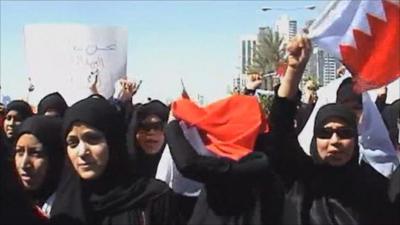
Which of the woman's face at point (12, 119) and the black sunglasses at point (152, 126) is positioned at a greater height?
the black sunglasses at point (152, 126)

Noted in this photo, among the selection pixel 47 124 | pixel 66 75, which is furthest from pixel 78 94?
pixel 47 124

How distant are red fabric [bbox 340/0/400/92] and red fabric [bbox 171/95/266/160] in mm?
520

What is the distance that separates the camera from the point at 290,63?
10.7 feet

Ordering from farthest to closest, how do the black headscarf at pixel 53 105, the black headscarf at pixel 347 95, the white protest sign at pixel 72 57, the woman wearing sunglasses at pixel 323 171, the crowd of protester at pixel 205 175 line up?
the white protest sign at pixel 72 57 → the black headscarf at pixel 53 105 → the black headscarf at pixel 347 95 → the woman wearing sunglasses at pixel 323 171 → the crowd of protester at pixel 205 175

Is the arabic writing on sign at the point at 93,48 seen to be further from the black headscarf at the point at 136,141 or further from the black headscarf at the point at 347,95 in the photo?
the black headscarf at the point at 347,95

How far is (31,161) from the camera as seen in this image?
3.37m

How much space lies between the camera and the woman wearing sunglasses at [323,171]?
3.32 m

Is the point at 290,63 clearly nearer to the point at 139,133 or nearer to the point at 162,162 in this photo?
the point at 162,162

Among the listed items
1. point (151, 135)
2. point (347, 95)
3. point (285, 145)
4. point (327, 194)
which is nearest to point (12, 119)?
point (151, 135)

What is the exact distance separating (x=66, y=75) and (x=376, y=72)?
344 cm

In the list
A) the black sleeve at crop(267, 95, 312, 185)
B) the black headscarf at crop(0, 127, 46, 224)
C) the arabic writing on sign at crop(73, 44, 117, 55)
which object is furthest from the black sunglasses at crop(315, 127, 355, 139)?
the arabic writing on sign at crop(73, 44, 117, 55)

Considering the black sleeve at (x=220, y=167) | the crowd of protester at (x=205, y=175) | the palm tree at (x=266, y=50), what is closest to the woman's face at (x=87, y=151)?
the crowd of protester at (x=205, y=175)

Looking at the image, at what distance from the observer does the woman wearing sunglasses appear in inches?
131

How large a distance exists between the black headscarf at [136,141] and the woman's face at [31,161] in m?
1.12
